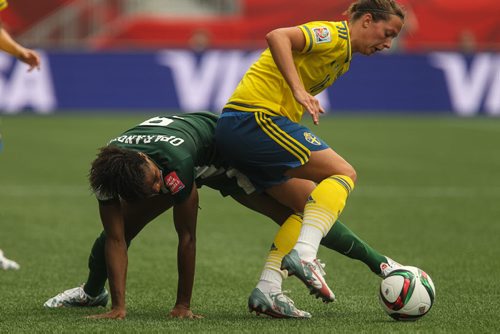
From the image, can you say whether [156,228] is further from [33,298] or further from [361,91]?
[361,91]

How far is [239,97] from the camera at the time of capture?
607 cm

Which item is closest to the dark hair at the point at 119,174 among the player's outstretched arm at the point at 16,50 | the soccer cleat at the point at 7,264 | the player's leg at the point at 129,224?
the player's leg at the point at 129,224

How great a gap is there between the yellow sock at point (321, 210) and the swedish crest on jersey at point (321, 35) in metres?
0.75

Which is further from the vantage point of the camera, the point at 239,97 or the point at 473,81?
the point at 473,81

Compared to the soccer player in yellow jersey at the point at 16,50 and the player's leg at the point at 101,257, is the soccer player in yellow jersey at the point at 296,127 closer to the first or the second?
the player's leg at the point at 101,257

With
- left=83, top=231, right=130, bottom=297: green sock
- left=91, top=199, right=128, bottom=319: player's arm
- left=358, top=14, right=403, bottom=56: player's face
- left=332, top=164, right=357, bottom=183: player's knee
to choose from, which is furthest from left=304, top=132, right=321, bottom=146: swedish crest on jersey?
left=83, top=231, right=130, bottom=297: green sock

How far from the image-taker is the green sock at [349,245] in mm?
6121

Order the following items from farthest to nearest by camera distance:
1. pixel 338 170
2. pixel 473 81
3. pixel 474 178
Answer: pixel 473 81
pixel 474 178
pixel 338 170

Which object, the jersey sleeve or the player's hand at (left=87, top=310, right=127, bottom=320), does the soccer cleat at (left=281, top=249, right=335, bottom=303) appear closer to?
the player's hand at (left=87, top=310, right=127, bottom=320)

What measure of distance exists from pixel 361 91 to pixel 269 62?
19.3 meters

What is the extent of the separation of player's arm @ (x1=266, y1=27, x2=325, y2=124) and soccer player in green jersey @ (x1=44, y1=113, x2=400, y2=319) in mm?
641

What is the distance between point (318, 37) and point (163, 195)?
124cm

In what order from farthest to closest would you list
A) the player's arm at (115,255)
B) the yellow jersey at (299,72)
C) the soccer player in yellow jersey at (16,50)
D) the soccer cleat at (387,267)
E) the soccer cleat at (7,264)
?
the soccer player in yellow jersey at (16,50) → the soccer cleat at (7,264) → the soccer cleat at (387,267) → the yellow jersey at (299,72) → the player's arm at (115,255)

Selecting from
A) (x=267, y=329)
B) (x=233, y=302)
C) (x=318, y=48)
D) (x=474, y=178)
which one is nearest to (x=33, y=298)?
(x=233, y=302)
